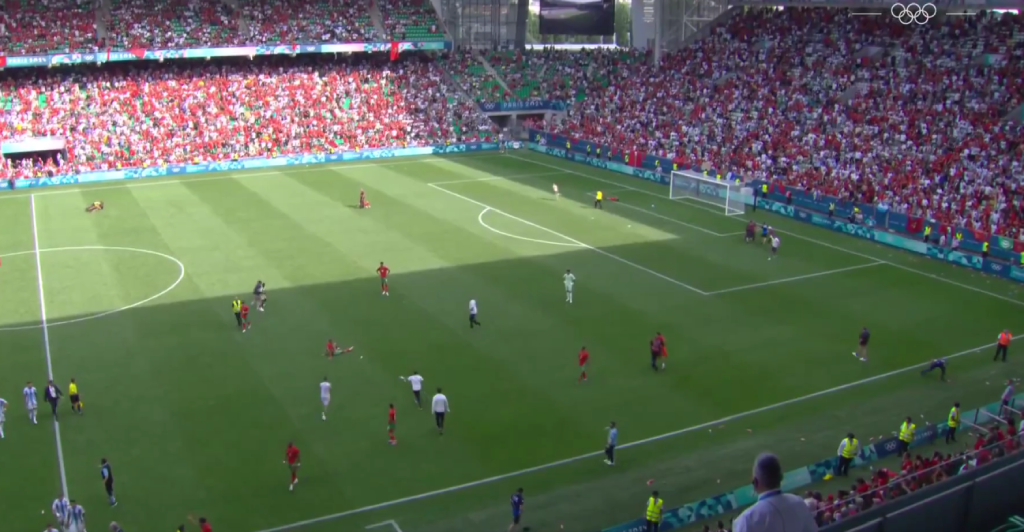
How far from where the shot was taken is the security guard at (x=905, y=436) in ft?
71.2

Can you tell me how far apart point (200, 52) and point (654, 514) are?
58.8 meters

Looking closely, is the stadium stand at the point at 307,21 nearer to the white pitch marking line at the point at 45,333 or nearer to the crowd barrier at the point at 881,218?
the white pitch marking line at the point at 45,333

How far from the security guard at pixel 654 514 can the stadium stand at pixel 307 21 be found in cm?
5956

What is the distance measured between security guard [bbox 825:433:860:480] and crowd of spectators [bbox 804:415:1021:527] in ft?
1.52

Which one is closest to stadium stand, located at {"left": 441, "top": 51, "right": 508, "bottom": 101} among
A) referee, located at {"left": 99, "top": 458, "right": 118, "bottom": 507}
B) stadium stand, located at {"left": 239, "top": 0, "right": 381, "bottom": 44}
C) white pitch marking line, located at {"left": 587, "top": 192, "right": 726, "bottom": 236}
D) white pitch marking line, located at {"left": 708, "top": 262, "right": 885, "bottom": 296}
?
stadium stand, located at {"left": 239, "top": 0, "right": 381, "bottom": 44}

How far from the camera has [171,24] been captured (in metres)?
67.9

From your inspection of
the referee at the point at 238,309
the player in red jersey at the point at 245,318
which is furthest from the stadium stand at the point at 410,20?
the referee at the point at 238,309

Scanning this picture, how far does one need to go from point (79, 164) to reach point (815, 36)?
50910mm

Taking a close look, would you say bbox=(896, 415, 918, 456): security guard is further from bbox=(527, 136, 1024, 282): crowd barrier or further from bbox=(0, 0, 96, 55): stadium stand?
bbox=(0, 0, 96, 55): stadium stand

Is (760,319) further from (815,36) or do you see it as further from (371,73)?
(371,73)

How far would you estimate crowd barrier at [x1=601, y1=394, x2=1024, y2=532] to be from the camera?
18.8 meters

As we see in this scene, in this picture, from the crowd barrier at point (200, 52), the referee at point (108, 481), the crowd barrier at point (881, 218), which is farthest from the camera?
the crowd barrier at point (200, 52)

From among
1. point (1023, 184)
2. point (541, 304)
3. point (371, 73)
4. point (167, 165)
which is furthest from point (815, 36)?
point (167, 165)

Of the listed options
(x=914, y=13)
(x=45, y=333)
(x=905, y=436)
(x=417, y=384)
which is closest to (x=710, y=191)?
(x=914, y=13)
